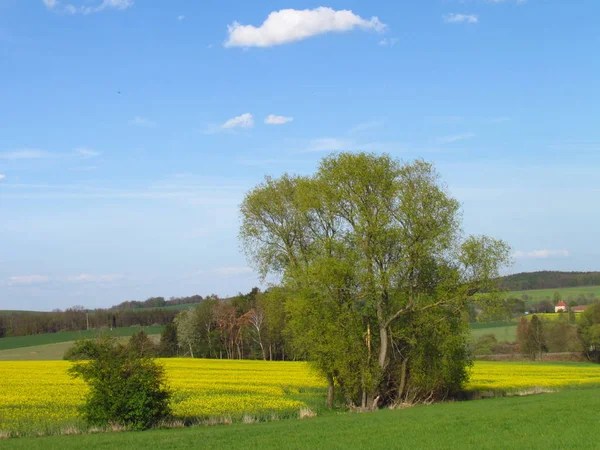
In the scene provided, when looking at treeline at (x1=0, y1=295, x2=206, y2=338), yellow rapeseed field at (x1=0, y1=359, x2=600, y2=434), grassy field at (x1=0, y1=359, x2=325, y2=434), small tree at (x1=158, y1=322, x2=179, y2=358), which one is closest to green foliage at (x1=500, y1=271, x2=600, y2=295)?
treeline at (x1=0, y1=295, x2=206, y2=338)

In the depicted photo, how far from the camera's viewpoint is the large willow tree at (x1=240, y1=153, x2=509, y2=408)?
108 ft

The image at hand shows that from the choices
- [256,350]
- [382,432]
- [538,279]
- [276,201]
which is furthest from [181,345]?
[538,279]

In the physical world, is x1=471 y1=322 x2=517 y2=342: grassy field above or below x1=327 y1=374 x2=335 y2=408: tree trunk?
below

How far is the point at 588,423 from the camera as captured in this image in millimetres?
21297

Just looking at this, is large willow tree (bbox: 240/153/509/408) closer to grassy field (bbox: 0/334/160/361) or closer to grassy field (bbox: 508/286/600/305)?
grassy field (bbox: 0/334/160/361)

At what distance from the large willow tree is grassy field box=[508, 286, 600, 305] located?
418ft

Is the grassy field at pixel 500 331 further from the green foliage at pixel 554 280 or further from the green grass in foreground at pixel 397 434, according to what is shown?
the green grass in foreground at pixel 397 434

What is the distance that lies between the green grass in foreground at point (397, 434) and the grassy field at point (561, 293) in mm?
136344

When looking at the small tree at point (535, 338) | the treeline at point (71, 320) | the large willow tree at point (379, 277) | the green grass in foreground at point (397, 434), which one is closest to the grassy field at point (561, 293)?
the small tree at point (535, 338)

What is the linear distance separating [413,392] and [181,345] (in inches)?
2889

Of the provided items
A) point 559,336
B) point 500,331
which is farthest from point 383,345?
point 500,331

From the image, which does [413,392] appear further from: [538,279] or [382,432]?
[538,279]

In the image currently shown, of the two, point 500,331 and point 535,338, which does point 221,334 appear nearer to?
point 535,338

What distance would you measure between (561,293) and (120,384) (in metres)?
163
